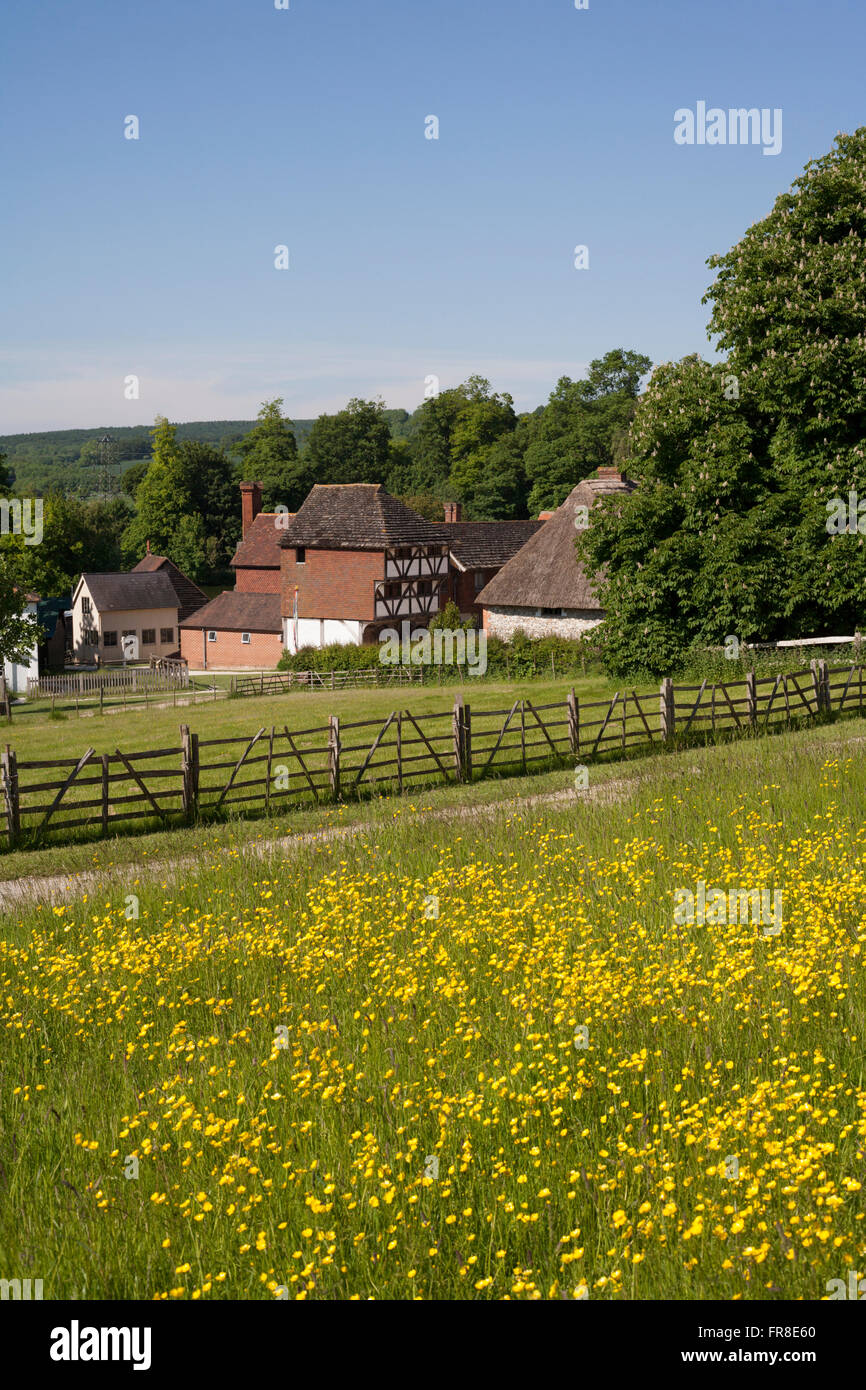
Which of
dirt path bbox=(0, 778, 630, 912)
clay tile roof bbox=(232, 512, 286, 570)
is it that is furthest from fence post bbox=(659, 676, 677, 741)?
clay tile roof bbox=(232, 512, 286, 570)

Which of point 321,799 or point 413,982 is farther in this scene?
point 321,799

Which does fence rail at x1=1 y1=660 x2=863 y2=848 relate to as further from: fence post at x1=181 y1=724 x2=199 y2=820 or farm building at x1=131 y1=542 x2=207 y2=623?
farm building at x1=131 y1=542 x2=207 y2=623

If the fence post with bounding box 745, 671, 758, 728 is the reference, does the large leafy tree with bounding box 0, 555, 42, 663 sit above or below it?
above

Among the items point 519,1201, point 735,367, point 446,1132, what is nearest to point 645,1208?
point 519,1201

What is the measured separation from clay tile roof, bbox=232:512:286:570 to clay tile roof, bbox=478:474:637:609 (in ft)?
80.9

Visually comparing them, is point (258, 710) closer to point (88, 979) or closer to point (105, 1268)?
point (88, 979)

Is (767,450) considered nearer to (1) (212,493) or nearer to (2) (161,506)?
(2) (161,506)

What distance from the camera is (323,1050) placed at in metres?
6.82

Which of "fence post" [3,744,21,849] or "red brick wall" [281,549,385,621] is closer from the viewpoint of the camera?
"fence post" [3,744,21,849]

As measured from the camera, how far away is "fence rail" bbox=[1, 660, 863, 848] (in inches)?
709

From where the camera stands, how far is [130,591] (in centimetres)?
6975

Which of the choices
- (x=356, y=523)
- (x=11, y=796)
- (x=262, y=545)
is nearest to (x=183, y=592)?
(x=262, y=545)

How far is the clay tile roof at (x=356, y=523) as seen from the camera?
56.2 m
